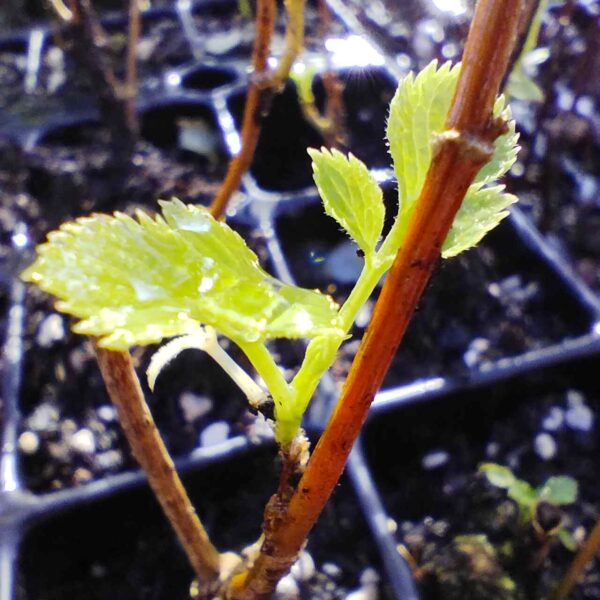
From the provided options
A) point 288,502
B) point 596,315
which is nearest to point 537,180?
point 596,315

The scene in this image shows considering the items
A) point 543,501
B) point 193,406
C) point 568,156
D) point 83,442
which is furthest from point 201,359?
point 568,156

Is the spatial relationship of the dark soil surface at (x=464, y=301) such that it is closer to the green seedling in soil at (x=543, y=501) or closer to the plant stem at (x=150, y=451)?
the green seedling in soil at (x=543, y=501)

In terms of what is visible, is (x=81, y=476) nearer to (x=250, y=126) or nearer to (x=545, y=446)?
(x=250, y=126)

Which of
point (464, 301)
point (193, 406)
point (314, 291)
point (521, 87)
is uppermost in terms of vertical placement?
point (521, 87)

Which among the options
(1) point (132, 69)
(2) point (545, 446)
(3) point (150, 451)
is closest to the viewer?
(3) point (150, 451)

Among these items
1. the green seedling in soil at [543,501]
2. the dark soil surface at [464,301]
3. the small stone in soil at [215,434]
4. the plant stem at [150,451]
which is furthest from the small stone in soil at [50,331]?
the green seedling in soil at [543,501]

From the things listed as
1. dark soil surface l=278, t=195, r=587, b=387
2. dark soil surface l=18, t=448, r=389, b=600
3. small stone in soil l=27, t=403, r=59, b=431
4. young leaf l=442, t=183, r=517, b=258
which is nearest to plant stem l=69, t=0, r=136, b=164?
dark soil surface l=278, t=195, r=587, b=387
